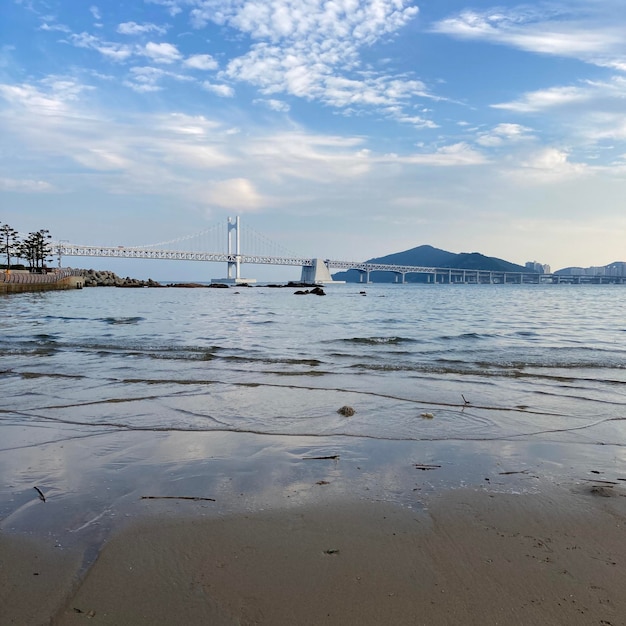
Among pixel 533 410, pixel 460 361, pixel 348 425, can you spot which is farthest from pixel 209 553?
pixel 460 361

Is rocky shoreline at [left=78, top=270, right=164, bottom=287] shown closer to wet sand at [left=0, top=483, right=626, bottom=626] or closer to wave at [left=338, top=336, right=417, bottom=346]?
wave at [left=338, top=336, right=417, bottom=346]

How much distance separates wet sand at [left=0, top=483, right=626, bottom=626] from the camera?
76.0 inches

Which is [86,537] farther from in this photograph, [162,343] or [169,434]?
[162,343]

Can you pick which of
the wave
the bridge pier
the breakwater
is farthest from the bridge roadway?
the wave

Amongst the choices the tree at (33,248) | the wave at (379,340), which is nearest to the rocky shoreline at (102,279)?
the tree at (33,248)

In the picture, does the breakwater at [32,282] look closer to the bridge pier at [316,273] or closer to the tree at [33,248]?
the tree at [33,248]

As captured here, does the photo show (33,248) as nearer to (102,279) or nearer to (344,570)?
(102,279)

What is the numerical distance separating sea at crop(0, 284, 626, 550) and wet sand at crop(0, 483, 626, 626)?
0.79ft

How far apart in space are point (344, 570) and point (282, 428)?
2630mm

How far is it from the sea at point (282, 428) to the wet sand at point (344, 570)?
9.5 inches

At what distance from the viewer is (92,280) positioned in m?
79.9

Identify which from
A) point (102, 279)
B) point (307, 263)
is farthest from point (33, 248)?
point (307, 263)

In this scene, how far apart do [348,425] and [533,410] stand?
2280 mm

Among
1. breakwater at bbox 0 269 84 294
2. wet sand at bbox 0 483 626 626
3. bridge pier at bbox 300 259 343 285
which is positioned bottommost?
wet sand at bbox 0 483 626 626
